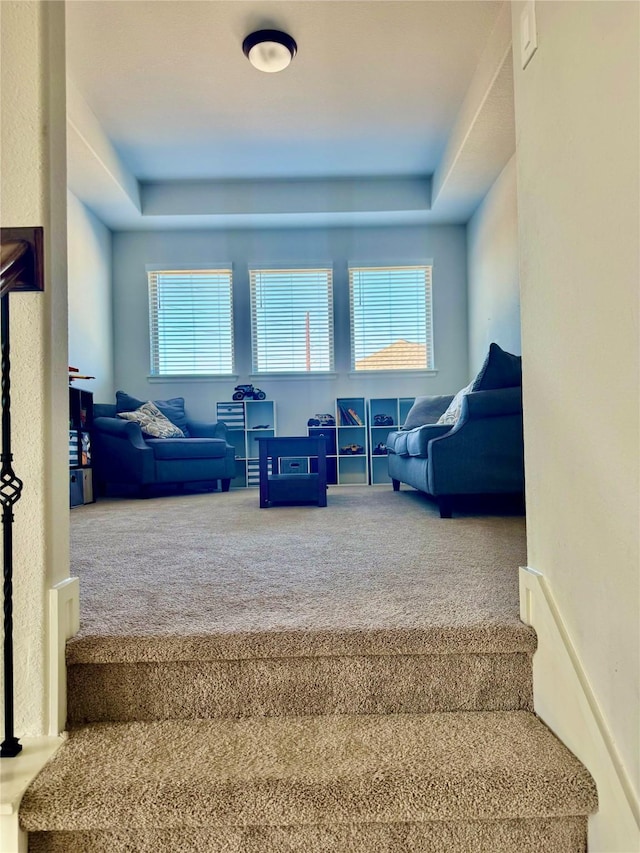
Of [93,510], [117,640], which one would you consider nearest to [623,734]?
[117,640]

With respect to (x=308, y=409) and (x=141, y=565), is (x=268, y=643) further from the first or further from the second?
(x=308, y=409)

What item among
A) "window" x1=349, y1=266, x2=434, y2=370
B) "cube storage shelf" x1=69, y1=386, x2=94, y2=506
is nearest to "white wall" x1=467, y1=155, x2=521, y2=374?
"window" x1=349, y1=266, x2=434, y2=370

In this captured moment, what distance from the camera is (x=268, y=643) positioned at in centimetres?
123

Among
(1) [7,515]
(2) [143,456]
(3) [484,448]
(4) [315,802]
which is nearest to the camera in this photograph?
(4) [315,802]

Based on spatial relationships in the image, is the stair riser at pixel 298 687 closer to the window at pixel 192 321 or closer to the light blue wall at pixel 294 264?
the light blue wall at pixel 294 264

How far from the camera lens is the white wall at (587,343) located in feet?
3.01

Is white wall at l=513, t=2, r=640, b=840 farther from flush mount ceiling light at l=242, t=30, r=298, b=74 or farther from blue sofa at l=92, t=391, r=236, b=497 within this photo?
blue sofa at l=92, t=391, r=236, b=497

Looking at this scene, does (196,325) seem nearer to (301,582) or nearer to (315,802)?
(301,582)

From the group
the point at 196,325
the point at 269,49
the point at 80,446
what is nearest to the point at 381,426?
the point at 196,325

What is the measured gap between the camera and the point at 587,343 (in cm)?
105

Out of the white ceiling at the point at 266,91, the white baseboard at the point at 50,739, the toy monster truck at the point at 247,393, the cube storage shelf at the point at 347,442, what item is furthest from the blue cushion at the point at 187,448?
the white baseboard at the point at 50,739

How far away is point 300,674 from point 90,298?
493 centimetres

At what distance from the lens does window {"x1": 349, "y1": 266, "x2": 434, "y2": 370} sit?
19.7ft

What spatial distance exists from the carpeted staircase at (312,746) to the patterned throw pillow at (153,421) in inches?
143
